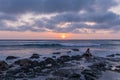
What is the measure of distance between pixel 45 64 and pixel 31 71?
4.49 meters

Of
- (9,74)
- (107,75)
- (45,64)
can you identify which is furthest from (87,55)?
(9,74)

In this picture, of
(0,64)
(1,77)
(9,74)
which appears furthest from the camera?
(0,64)

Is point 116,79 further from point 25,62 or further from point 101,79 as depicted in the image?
point 25,62

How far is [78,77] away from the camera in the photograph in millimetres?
17734

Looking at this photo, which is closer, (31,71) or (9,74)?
(9,74)

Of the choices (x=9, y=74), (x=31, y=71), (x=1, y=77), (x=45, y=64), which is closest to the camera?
(x=1, y=77)

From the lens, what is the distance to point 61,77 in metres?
17.9

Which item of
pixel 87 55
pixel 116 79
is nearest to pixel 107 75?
pixel 116 79

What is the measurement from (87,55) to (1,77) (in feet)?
63.1

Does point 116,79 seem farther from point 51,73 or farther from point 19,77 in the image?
point 19,77

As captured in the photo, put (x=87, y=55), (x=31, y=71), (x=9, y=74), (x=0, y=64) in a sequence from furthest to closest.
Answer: (x=87, y=55)
(x=0, y=64)
(x=31, y=71)
(x=9, y=74)

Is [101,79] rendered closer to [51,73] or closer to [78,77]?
[78,77]

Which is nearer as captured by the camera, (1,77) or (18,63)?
(1,77)

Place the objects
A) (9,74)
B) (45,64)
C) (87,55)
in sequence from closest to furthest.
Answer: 1. (9,74)
2. (45,64)
3. (87,55)
